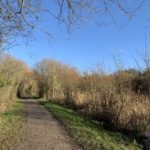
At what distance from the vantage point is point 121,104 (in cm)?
1655

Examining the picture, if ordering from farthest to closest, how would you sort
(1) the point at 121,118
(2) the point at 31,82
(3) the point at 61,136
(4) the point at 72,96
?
(2) the point at 31,82, (4) the point at 72,96, (1) the point at 121,118, (3) the point at 61,136

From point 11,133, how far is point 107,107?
7.56 metres

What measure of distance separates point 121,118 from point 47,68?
40001 mm

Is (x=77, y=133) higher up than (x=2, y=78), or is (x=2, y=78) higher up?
(x=2, y=78)

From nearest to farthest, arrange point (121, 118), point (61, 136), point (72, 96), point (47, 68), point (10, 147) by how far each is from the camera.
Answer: point (10, 147) < point (61, 136) < point (121, 118) < point (72, 96) < point (47, 68)

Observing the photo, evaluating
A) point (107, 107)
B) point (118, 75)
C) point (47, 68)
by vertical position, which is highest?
point (47, 68)

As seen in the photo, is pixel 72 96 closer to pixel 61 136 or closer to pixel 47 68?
pixel 61 136

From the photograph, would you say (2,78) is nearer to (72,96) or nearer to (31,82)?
(72,96)

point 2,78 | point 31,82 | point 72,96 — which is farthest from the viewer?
point 31,82

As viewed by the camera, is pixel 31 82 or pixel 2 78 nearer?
pixel 2 78

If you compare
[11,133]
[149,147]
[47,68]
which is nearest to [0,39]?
[11,133]

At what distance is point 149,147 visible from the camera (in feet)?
39.6

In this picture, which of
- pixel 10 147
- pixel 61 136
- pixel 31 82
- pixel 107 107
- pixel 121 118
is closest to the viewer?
pixel 10 147

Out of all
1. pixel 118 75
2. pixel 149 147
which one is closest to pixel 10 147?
pixel 149 147
